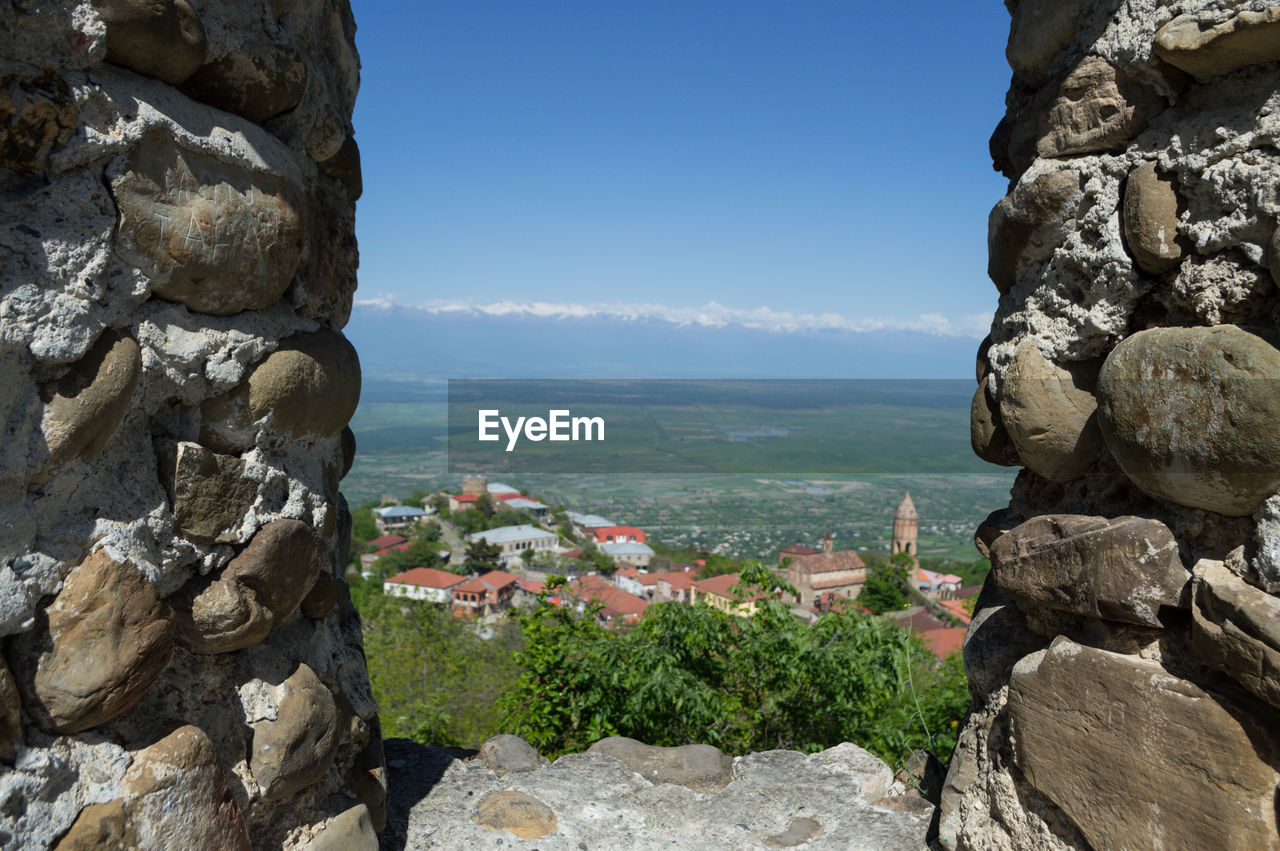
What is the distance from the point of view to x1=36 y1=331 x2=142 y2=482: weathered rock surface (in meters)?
1.66

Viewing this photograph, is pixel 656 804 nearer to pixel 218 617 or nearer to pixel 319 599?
pixel 319 599

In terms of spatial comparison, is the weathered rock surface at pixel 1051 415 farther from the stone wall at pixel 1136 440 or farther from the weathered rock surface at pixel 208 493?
the weathered rock surface at pixel 208 493

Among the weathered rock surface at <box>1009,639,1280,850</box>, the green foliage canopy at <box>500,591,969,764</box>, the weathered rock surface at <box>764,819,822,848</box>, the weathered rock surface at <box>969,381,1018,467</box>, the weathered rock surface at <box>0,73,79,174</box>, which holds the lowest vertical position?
the green foliage canopy at <box>500,591,969,764</box>

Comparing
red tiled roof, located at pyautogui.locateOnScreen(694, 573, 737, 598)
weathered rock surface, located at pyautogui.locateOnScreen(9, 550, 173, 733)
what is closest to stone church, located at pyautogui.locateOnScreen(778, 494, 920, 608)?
red tiled roof, located at pyautogui.locateOnScreen(694, 573, 737, 598)

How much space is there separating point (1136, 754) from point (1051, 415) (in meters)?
0.90

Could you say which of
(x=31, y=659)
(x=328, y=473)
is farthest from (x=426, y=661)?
(x=31, y=659)

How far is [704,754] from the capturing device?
11.6ft

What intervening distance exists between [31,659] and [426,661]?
10771mm

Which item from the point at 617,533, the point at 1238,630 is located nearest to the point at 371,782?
the point at 1238,630

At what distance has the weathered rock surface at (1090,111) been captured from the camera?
2.23 m

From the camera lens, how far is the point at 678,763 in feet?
11.5

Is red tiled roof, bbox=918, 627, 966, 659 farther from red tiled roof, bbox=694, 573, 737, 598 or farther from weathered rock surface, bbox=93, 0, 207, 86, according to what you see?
weathered rock surface, bbox=93, 0, 207, 86

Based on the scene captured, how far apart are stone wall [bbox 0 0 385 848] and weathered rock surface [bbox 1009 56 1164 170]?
2.09 m

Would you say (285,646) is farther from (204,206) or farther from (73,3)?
(73,3)
